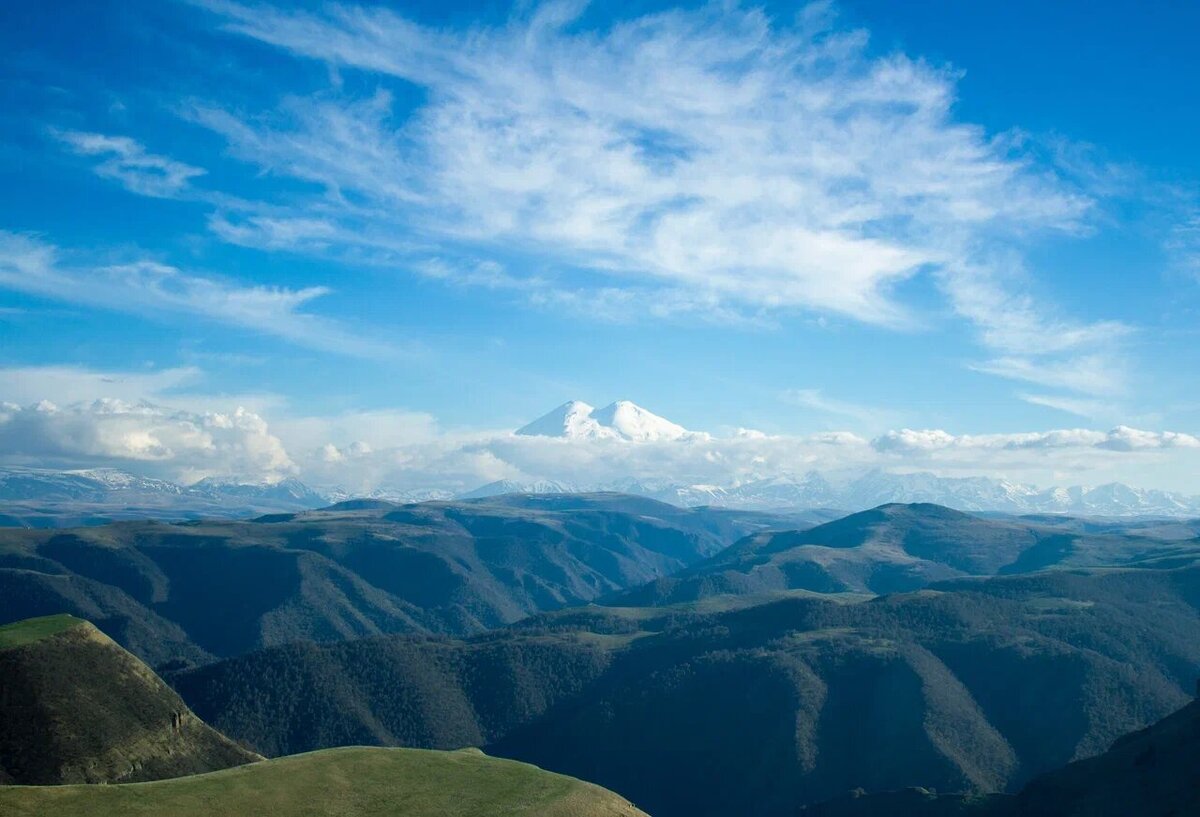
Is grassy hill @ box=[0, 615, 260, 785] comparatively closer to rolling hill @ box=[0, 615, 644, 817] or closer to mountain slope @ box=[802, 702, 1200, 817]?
rolling hill @ box=[0, 615, 644, 817]

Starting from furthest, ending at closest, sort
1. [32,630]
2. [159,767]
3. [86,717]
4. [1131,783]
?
[32,630], [159,767], [86,717], [1131,783]

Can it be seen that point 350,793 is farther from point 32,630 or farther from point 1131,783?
point 1131,783

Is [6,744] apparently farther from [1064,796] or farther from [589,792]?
[1064,796]

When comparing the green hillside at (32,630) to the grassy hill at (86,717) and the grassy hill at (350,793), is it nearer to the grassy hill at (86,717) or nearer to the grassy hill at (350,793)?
the grassy hill at (86,717)

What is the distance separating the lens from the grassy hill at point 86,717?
6132 inches

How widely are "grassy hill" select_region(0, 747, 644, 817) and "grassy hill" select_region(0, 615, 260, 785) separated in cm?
4066

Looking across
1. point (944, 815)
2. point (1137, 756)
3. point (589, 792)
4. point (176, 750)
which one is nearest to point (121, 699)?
point (176, 750)

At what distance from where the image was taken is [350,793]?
5202 inches

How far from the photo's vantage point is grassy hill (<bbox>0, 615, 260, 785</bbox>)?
155750 mm

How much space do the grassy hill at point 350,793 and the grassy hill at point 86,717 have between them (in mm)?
40659

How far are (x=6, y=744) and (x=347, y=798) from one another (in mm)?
70183

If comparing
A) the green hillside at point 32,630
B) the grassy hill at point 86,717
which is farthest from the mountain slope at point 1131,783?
the green hillside at point 32,630

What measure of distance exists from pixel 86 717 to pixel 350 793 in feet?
220

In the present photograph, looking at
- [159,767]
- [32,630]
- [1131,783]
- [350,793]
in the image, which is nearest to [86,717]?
[159,767]
